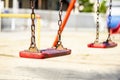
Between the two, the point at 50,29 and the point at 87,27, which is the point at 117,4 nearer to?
the point at 87,27

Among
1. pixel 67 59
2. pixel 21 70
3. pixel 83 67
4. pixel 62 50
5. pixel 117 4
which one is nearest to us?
pixel 21 70

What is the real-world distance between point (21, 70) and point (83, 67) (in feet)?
4.87

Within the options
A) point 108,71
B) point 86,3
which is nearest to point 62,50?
point 108,71

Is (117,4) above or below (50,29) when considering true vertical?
above

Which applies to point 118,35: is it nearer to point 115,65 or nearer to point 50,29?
point 50,29

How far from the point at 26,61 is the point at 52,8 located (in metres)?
35.1

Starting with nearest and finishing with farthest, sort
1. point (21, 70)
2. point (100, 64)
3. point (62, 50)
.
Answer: point (21, 70) → point (100, 64) → point (62, 50)

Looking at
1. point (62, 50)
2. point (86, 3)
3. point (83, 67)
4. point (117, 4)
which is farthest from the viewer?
point (86, 3)

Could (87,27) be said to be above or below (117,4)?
below

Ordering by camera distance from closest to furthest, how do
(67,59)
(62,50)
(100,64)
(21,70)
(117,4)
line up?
(21,70) → (100,64) → (67,59) → (62,50) → (117,4)

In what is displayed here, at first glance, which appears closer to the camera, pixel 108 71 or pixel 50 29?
pixel 108 71

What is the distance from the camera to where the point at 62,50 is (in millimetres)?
10523

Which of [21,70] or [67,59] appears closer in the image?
[21,70]

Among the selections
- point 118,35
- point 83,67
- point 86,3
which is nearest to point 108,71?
point 83,67
